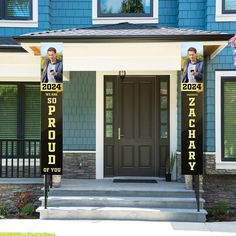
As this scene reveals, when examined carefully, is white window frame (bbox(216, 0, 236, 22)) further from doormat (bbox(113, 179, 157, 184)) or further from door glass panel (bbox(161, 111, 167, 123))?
doormat (bbox(113, 179, 157, 184))

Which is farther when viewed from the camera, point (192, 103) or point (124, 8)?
point (124, 8)

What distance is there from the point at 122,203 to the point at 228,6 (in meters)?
5.42

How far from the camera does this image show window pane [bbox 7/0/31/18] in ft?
40.2

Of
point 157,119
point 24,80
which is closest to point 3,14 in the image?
point 24,80

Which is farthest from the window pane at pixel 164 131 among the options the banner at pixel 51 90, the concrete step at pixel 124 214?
the banner at pixel 51 90

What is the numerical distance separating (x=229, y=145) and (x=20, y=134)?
5.29 metres

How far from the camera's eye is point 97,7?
12.3m

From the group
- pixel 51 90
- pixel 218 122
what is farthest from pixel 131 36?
pixel 218 122

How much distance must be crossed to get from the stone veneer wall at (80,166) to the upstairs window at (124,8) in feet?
12.4

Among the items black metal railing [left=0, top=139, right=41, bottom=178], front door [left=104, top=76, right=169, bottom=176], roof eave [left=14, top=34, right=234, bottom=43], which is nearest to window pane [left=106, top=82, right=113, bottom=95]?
front door [left=104, top=76, right=169, bottom=176]

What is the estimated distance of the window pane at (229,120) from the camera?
36.0ft

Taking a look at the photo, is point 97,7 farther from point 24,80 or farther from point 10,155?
point 10,155

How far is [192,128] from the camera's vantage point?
935 centimetres

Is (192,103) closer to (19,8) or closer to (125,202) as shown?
(125,202)
